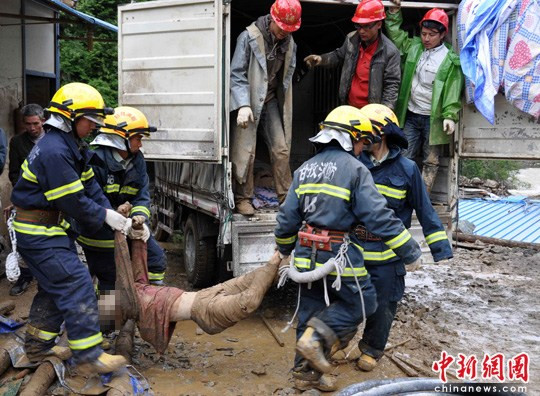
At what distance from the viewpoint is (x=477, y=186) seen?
1547 cm

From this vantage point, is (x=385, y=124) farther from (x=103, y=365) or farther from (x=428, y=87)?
(x=103, y=365)

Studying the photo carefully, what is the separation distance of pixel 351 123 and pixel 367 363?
1.78m

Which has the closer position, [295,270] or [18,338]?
[295,270]

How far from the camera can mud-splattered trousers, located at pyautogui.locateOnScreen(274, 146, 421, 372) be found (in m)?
3.73

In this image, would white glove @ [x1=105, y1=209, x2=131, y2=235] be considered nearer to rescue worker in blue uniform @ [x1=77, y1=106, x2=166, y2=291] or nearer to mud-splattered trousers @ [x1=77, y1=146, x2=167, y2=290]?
rescue worker in blue uniform @ [x1=77, y1=106, x2=166, y2=291]

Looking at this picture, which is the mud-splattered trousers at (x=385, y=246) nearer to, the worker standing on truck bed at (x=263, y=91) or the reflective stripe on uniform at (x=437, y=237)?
the reflective stripe on uniform at (x=437, y=237)

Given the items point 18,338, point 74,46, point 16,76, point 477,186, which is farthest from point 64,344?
point 477,186

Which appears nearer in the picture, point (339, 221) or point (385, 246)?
point (339, 221)

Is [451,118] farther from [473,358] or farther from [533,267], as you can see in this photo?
[533,267]

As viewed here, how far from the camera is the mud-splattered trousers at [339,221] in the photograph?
3734 mm

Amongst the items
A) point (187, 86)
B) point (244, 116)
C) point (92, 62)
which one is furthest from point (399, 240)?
point (92, 62)

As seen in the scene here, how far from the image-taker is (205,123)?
17.5 ft

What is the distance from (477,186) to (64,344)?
43.0 ft

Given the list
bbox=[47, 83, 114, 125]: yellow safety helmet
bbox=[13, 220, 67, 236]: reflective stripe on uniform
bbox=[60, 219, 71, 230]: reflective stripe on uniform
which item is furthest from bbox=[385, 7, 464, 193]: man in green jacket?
bbox=[13, 220, 67, 236]: reflective stripe on uniform
